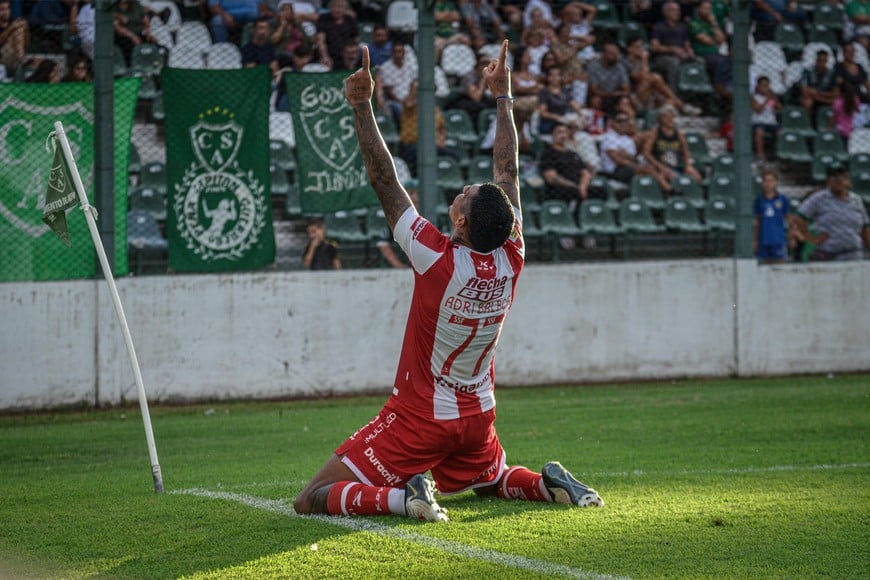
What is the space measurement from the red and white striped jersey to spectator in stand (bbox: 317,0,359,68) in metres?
10.3

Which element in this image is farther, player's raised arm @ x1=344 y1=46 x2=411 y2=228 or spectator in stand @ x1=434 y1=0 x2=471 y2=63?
spectator in stand @ x1=434 y1=0 x2=471 y2=63

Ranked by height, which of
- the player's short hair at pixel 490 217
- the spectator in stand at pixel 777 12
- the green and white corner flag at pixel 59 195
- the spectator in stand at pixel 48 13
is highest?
the spectator in stand at pixel 777 12

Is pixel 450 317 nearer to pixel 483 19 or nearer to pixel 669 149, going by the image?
pixel 669 149

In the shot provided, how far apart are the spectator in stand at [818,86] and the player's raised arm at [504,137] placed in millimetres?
12812

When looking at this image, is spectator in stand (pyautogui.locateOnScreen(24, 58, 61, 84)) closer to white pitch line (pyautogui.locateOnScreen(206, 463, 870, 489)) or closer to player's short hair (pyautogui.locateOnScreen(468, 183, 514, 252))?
white pitch line (pyautogui.locateOnScreen(206, 463, 870, 489))

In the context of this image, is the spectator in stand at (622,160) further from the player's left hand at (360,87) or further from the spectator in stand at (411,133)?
the player's left hand at (360,87)

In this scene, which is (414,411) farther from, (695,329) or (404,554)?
(695,329)

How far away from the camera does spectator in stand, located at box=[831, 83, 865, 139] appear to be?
17562 mm

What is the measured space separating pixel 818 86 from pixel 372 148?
1413 cm

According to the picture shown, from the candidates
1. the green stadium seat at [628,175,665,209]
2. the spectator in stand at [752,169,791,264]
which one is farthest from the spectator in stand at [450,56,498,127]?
the spectator in stand at [752,169,791,264]

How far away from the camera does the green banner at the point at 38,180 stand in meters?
11.1

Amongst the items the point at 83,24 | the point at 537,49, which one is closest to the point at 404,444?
the point at 83,24

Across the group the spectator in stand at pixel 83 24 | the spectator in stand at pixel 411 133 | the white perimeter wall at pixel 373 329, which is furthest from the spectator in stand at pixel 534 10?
the spectator in stand at pixel 83 24

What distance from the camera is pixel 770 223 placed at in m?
14.5
